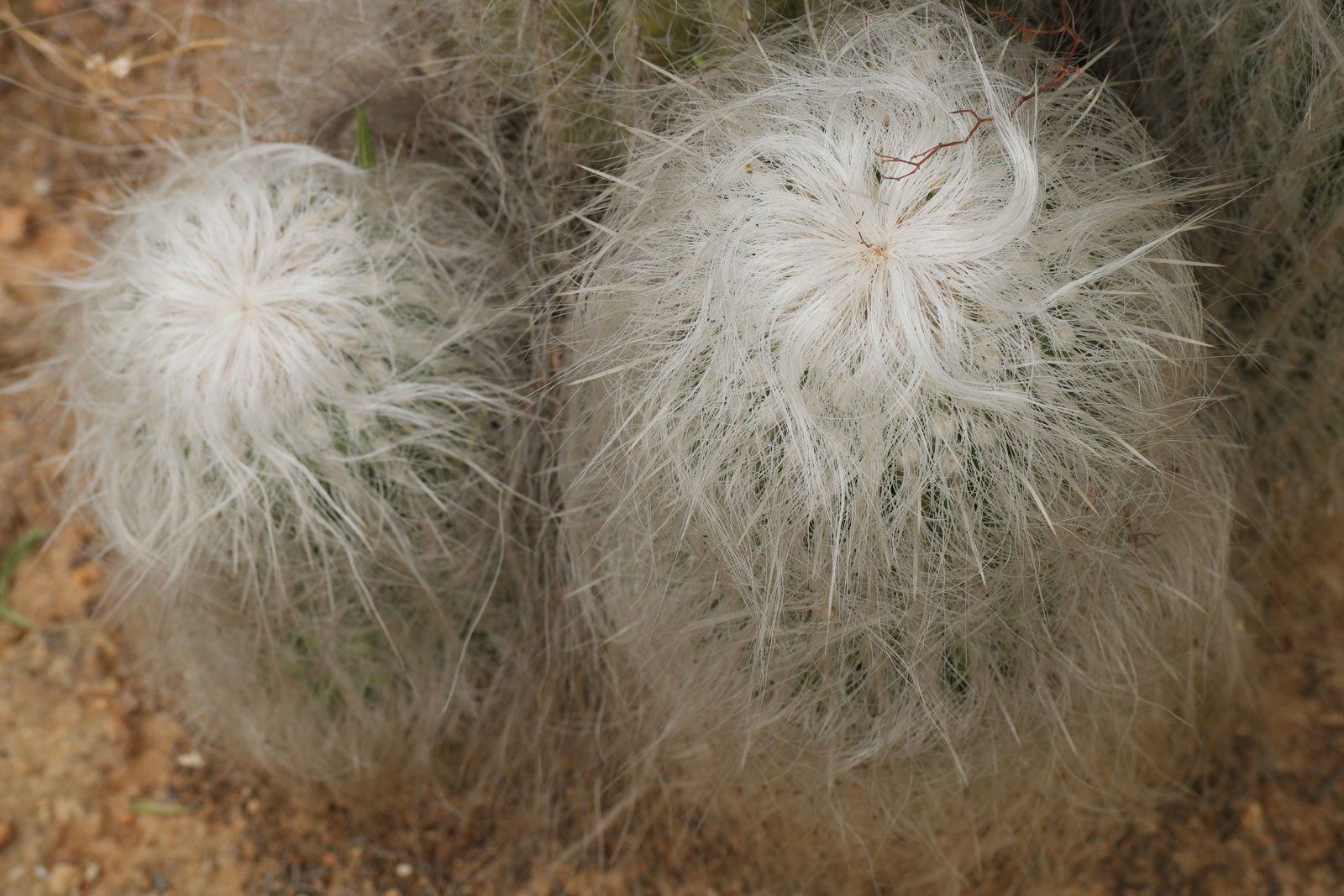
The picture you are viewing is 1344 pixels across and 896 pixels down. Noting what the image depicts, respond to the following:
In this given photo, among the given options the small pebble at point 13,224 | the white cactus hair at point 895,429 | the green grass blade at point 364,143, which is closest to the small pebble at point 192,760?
the white cactus hair at point 895,429

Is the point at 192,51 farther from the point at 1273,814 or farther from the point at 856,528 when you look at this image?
the point at 1273,814

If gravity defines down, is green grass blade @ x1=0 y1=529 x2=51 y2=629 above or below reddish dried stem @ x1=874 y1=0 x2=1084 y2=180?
below

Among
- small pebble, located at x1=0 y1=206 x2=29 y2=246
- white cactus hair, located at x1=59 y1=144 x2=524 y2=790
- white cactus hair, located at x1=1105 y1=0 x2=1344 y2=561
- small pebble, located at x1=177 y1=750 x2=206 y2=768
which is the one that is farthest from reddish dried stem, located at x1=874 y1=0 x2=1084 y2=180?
small pebble, located at x1=0 y1=206 x2=29 y2=246

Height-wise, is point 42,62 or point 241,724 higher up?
point 42,62

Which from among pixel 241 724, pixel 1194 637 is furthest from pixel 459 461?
pixel 1194 637

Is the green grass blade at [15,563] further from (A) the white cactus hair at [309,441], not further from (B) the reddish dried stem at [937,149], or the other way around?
(B) the reddish dried stem at [937,149]

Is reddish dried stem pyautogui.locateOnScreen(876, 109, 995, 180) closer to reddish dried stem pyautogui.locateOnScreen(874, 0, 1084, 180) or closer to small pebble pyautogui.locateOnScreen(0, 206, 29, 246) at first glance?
reddish dried stem pyautogui.locateOnScreen(874, 0, 1084, 180)
